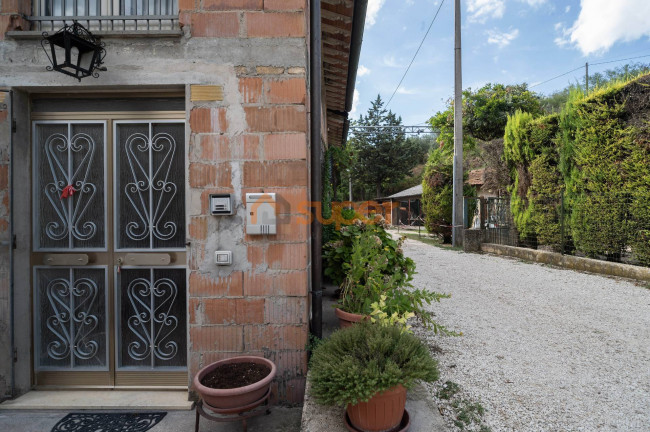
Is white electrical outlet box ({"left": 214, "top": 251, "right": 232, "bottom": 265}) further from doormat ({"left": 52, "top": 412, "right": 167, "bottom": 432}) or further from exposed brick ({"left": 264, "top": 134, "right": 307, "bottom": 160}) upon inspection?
doormat ({"left": 52, "top": 412, "right": 167, "bottom": 432})

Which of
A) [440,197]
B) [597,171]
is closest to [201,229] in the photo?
[597,171]

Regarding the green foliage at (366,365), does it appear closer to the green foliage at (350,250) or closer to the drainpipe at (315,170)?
the drainpipe at (315,170)

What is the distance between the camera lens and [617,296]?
5160 millimetres

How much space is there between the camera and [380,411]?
173 centimetres

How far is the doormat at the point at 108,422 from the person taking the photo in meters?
2.27

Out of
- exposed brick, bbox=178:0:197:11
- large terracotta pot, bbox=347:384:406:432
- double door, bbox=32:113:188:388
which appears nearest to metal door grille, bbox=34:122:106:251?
double door, bbox=32:113:188:388

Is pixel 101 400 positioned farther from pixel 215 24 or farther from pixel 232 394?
pixel 215 24

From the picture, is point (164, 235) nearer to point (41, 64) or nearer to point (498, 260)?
point (41, 64)

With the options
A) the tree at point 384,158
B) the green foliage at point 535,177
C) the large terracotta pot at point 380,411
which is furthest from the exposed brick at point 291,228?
the tree at point 384,158

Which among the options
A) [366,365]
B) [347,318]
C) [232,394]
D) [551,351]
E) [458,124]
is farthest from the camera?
[458,124]

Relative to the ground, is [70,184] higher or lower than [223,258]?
higher

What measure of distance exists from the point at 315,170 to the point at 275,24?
Answer: 3.69 feet

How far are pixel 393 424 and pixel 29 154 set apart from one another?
3.33 m

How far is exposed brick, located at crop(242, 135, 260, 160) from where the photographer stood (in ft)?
8.16
